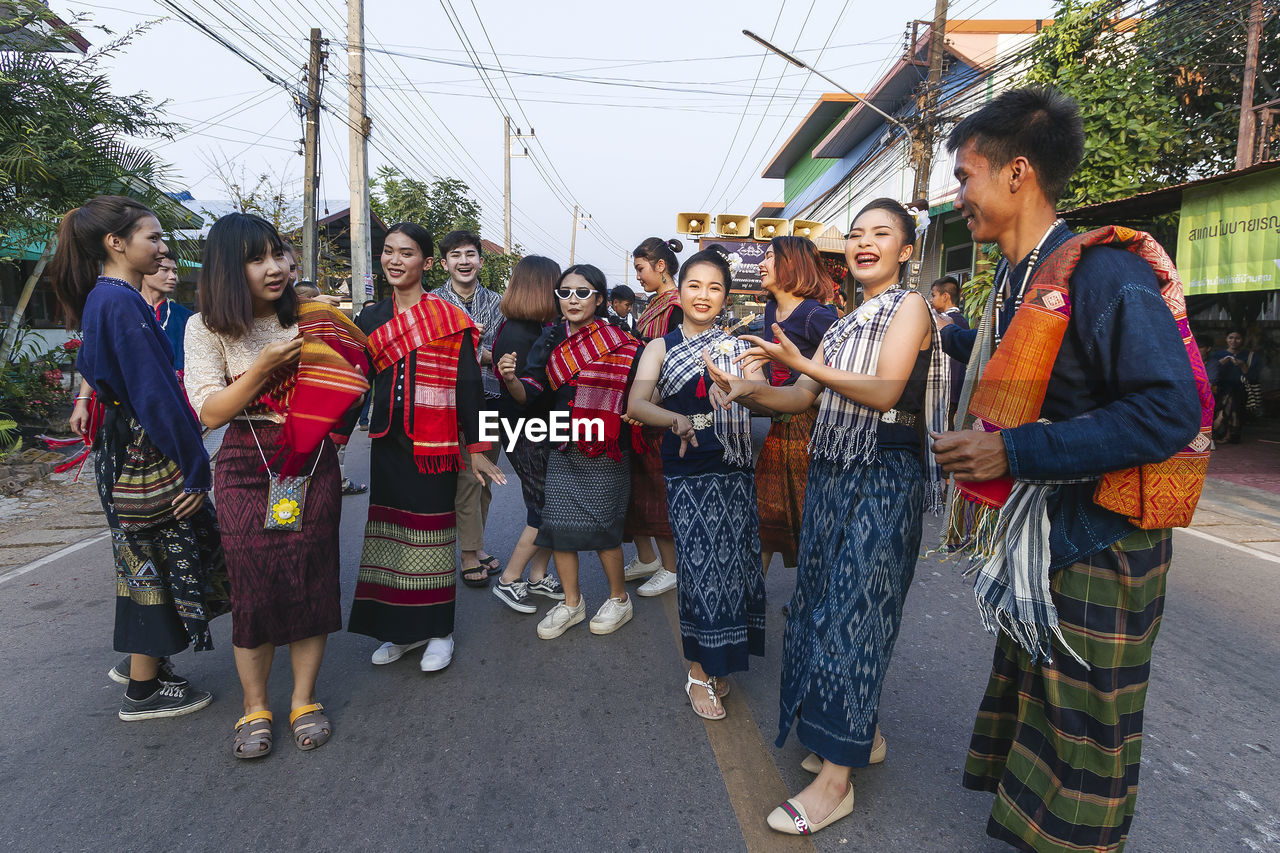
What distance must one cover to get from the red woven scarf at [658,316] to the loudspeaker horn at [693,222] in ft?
37.0

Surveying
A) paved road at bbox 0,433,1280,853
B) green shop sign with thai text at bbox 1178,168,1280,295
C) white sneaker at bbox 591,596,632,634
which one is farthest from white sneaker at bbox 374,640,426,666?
green shop sign with thai text at bbox 1178,168,1280,295

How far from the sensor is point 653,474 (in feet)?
12.5

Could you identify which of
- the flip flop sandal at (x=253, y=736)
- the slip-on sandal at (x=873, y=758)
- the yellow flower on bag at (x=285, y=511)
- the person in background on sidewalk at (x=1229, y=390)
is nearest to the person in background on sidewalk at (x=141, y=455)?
the yellow flower on bag at (x=285, y=511)

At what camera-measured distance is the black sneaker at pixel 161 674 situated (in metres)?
2.71

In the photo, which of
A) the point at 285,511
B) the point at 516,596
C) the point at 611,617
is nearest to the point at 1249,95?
the point at 611,617

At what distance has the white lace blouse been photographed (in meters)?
A: 2.31

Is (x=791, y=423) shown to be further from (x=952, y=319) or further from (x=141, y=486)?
(x=141, y=486)

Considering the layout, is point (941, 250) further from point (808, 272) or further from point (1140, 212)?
A: point (808, 272)

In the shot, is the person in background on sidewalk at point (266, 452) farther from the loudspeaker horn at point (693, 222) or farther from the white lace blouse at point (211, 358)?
the loudspeaker horn at point (693, 222)

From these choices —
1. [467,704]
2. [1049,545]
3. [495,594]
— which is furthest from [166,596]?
[1049,545]

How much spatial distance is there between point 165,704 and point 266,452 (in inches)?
44.3

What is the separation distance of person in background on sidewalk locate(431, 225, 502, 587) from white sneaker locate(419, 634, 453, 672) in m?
0.95

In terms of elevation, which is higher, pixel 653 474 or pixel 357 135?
pixel 357 135

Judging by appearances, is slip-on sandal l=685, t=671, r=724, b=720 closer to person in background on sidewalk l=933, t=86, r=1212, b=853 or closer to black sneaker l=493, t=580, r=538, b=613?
person in background on sidewalk l=933, t=86, r=1212, b=853
